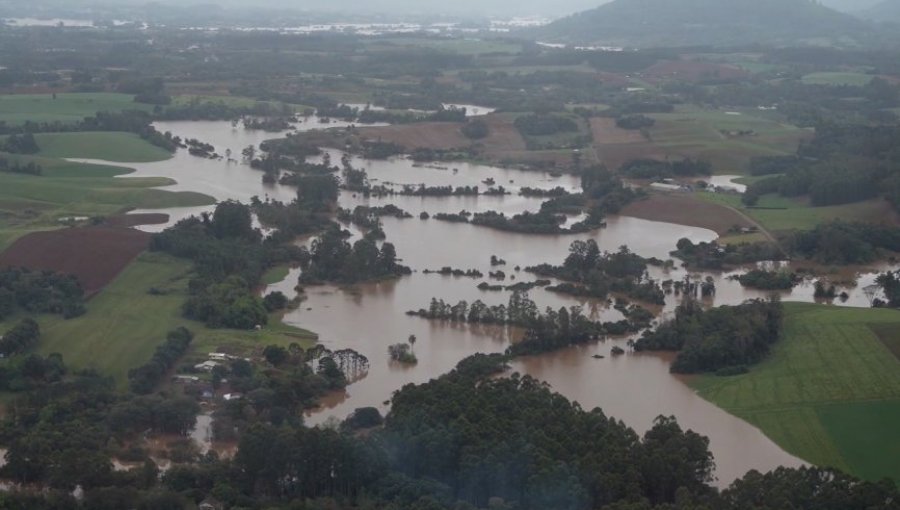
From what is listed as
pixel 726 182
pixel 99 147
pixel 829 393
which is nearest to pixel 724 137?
pixel 726 182

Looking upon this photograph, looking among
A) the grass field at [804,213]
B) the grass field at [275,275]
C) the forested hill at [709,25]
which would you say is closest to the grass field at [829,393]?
the grass field at [804,213]

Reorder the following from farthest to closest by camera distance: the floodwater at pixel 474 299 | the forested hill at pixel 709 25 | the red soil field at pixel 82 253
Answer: the forested hill at pixel 709 25
the red soil field at pixel 82 253
the floodwater at pixel 474 299

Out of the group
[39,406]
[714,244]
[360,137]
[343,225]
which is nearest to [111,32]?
[360,137]

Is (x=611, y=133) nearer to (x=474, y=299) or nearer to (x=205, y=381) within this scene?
(x=474, y=299)

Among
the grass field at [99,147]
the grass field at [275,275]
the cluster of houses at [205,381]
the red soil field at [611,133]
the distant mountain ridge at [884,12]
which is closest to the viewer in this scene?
the cluster of houses at [205,381]

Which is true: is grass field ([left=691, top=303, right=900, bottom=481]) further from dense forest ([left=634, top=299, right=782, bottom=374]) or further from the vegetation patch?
dense forest ([left=634, top=299, right=782, bottom=374])

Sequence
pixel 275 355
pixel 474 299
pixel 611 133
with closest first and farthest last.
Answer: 1. pixel 275 355
2. pixel 474 299
3. pixel 611 133

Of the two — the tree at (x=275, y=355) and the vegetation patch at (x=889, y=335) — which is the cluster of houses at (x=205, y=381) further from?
the vegetation patch at (x=889, y=335)

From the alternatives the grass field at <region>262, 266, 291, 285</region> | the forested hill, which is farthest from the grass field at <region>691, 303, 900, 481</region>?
the forested hill
